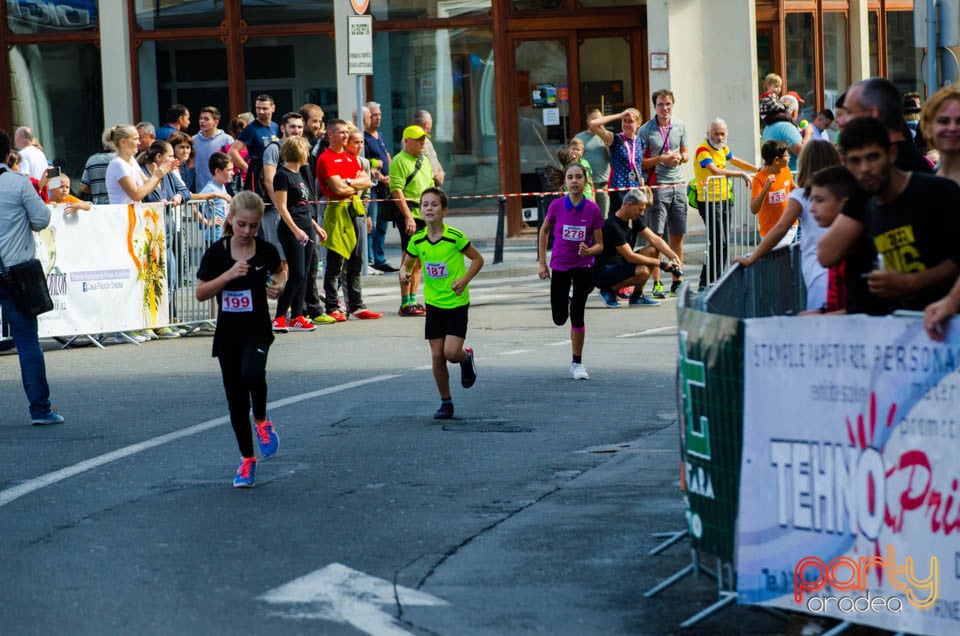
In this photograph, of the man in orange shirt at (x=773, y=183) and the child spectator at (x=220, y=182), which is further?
the child spectator at (x=220, y=182)

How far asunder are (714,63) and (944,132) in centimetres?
1867

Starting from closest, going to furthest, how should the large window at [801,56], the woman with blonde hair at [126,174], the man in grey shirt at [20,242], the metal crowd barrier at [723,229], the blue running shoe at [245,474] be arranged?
the blue running shoe at [245,474], the man in grey shirt at [20,242], the woman with blonde hair at [126,174], the metal crowd barrier at [723,229], the large window at [801,56]

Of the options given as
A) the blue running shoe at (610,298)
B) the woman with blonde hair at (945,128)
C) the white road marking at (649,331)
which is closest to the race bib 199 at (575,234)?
the white road marking at (649,331)

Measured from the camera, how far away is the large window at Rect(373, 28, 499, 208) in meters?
25.9

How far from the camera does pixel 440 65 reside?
25.9 meters

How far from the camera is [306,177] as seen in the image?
17125 mm

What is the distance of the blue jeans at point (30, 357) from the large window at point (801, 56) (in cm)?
1741

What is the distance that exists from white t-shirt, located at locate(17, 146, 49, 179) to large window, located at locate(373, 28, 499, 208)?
8.45 meters

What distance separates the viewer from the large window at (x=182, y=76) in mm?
26594

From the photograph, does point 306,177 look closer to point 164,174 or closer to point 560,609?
point 164,174

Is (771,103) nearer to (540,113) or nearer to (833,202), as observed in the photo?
(540,113)

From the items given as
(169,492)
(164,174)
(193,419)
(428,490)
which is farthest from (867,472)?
(164,174)

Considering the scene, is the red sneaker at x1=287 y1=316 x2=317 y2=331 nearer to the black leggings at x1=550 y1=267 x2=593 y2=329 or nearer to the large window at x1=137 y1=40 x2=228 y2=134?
the black leggings at x1=550 y1=267 x2=593 y2=329

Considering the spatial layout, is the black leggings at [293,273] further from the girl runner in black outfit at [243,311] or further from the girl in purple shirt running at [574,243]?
the girl runner in black outfit at [243,311]
